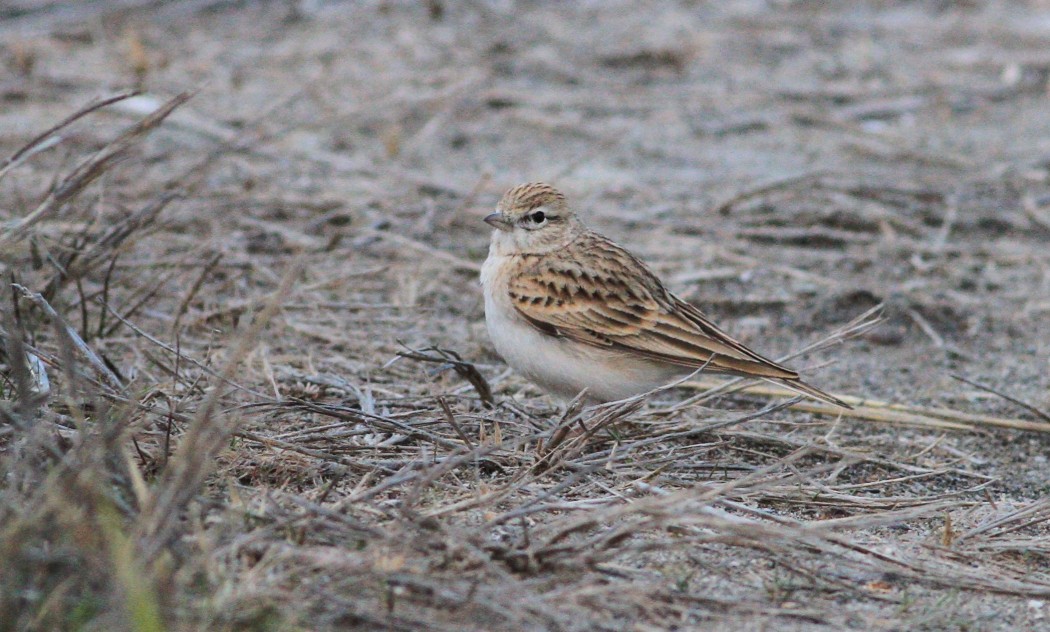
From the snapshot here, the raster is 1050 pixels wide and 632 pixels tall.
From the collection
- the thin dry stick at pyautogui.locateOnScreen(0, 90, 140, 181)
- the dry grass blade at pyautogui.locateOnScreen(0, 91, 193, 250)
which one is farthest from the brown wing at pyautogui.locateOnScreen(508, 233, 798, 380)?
the thin dry stick at pyautogui.locateOnScreen(0, 90, 140, 181)

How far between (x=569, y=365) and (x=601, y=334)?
0.18 m

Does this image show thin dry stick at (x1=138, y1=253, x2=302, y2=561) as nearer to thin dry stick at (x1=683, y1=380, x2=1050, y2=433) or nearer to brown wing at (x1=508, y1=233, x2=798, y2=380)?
brown wing at (x1=508, y1=233, x2=798, y2=380)

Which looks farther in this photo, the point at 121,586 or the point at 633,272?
the point at 633,272

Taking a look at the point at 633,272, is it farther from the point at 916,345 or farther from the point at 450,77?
the point at 450,77

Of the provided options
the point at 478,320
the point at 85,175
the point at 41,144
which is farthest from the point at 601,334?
the point at 41,144

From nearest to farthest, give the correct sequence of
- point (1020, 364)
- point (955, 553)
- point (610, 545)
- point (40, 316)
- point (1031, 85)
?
point (610, 545), point (955, 553), point (40, 316), point (1020, 364), point (1031, 85)

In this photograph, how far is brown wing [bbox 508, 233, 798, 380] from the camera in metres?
4.87

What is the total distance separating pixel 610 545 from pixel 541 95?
677 cm

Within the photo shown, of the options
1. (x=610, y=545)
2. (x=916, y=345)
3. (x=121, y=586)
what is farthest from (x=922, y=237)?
(x=121, y=586)

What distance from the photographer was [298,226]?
23.9 ft

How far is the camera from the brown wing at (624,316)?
4867 mm

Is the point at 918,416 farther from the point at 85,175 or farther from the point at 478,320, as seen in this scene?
the point at 85,175

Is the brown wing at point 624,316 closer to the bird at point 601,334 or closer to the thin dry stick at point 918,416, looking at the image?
the bird at point 601,334

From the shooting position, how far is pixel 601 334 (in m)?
5.06
